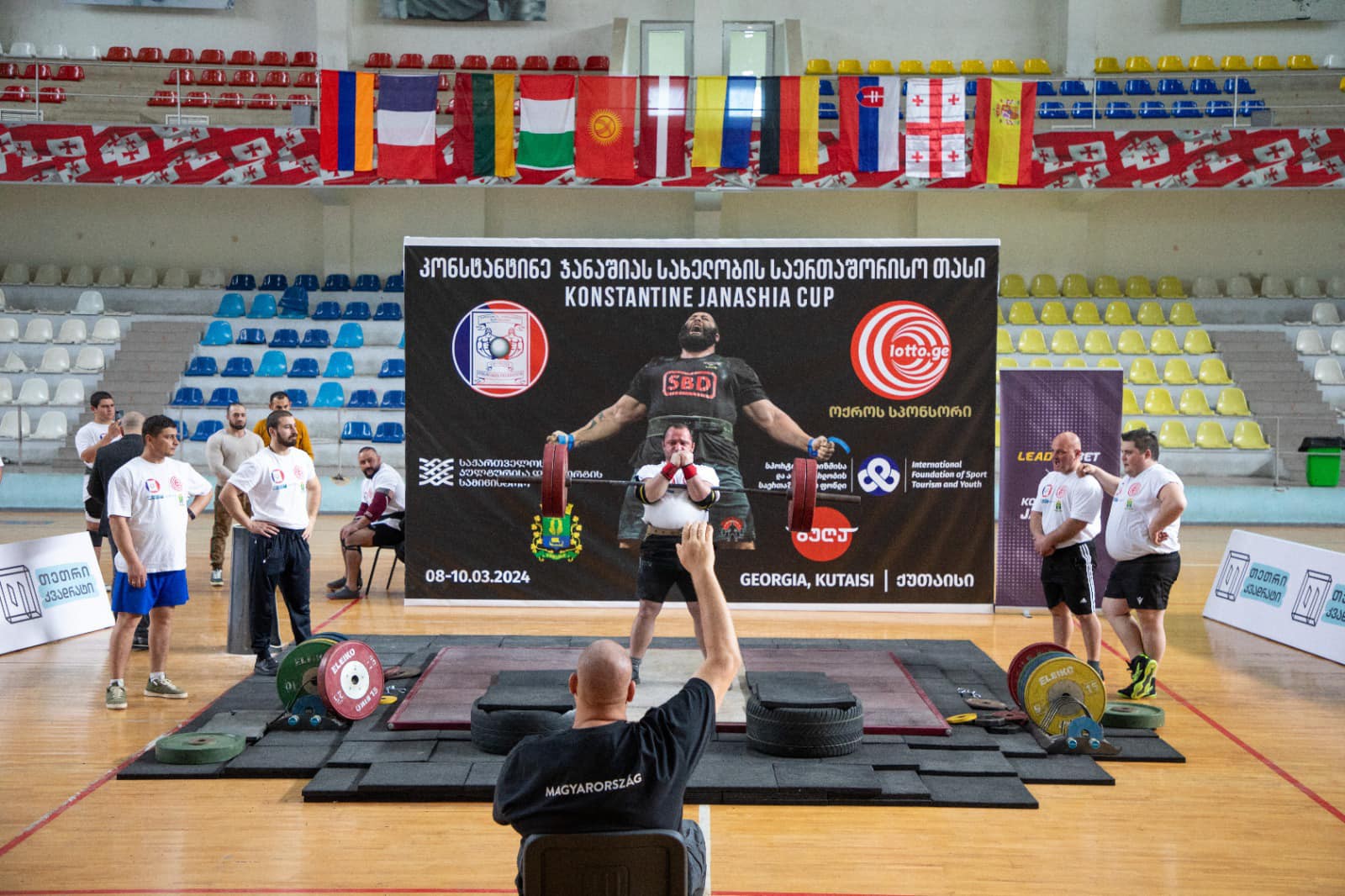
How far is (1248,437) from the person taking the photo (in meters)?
15.4

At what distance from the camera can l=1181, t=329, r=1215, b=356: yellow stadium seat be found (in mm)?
16812

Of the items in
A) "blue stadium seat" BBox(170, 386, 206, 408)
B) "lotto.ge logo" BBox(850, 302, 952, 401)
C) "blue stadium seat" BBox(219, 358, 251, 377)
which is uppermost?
"lotto.ge logo" BBox(850, 302, 952, 401)

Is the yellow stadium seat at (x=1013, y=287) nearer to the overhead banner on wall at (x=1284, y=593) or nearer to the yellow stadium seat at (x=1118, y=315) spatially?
the yellow stadium seat at (x=1118, y=315)

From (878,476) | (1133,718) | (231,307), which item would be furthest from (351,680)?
(231,307)

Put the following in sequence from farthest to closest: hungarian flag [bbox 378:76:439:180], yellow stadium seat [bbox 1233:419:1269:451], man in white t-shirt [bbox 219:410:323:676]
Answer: yellow stadium seat [bbox 1233:419:1269:451] → hungarian flag [bbox 378:76:439:180] → man in white t-shirt [bbox 219:410:323:676]

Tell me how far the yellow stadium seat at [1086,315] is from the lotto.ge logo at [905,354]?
8948mm

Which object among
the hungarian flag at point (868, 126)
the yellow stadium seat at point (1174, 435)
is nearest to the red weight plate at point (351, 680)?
the hungarian flag at point (868, 126)

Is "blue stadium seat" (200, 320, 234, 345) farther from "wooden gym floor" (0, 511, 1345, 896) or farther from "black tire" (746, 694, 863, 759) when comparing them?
"black tire" (746, 694, 863, 759)

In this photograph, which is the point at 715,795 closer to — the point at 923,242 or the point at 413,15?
→ the point at 923,242

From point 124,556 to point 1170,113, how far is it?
15220mm

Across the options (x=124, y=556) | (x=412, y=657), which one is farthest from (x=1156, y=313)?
(x=124, y=556)

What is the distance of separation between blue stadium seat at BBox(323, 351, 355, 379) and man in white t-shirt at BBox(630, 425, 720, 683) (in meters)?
10.7

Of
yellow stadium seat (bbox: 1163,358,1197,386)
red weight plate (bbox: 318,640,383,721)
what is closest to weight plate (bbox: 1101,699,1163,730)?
red weight plate (bbox: 318,640,383,721)

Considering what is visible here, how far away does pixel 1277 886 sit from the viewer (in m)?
4.26
